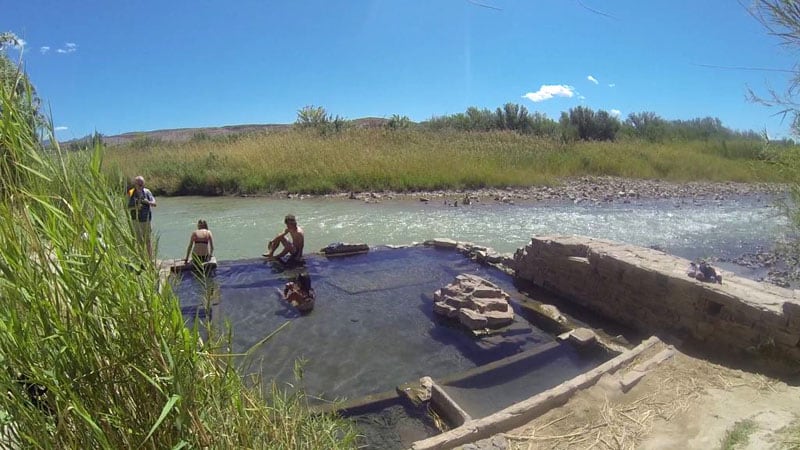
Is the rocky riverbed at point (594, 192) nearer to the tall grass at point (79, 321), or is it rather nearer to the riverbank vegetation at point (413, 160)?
the riverbank vegetation at point (413, 160)

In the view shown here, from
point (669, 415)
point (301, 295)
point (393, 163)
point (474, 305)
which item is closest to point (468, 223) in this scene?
point (393, 163)

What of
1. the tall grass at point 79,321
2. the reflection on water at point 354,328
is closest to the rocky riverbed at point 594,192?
the reflection on water at point 354,328

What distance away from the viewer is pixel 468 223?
15.1 metres

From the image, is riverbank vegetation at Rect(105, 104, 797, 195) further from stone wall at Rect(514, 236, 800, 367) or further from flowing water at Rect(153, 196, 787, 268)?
stone wall at Rect(514, 236, 800, 367)

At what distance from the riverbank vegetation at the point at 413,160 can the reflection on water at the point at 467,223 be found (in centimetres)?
186

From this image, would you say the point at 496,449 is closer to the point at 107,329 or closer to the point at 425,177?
the point at 107,329

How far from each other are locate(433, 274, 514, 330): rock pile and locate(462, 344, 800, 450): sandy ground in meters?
2.05

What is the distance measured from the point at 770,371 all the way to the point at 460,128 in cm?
3230

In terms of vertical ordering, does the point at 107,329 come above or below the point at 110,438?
above

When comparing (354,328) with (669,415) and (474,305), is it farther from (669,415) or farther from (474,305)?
(669,415)

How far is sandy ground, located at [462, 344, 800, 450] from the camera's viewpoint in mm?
3922

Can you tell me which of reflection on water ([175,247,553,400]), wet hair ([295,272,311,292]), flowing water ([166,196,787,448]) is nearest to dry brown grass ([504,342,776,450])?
flowing water ([166,196,787,448])

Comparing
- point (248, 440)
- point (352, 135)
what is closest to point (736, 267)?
point (248, 440)

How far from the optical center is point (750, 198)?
878 inches
